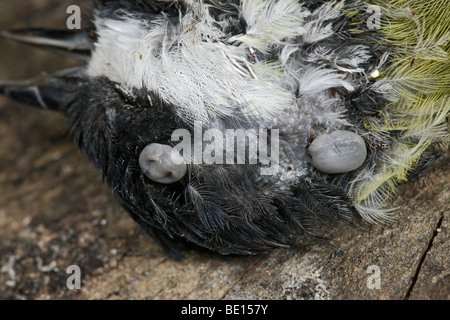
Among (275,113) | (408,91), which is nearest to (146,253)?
(275,113)

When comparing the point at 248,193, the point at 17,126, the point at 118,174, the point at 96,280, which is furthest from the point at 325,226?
the point at 17,126

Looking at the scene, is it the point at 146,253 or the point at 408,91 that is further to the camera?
the point at 146,253

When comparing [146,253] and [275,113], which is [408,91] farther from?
[146,253]

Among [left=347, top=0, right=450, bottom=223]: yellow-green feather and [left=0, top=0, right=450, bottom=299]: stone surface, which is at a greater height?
[left=347, top=0, right=450, bottom=223]: yellow-green feather

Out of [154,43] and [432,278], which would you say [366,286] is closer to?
[432,278]
